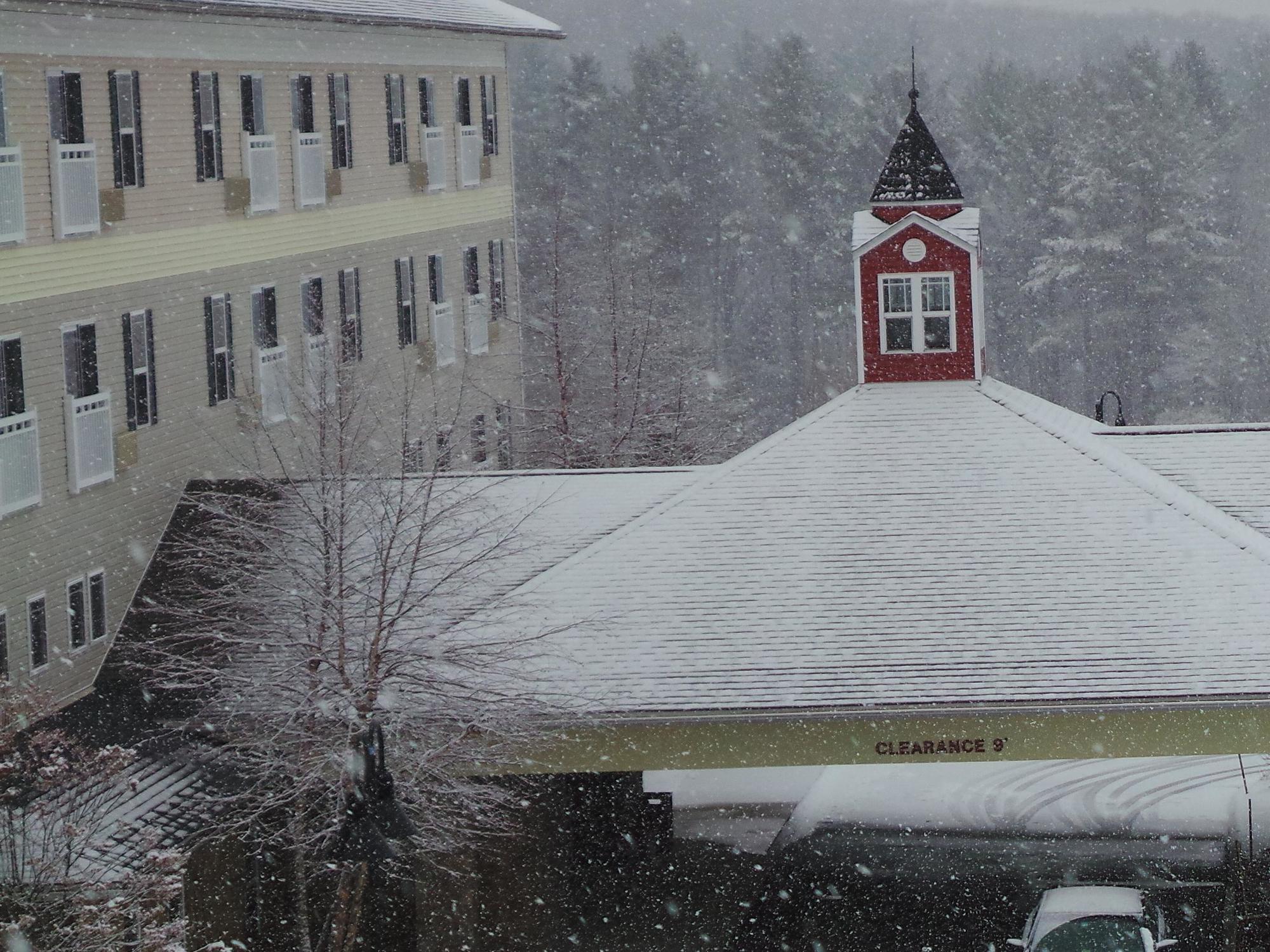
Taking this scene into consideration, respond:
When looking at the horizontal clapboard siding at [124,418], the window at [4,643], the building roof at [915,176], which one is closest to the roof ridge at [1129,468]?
the building roof at [915,176]

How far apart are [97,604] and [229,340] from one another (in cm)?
521

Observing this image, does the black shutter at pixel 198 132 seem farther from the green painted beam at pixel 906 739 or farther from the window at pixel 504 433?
the window at pixel 504 433

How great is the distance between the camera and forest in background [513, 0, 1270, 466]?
79.6 m

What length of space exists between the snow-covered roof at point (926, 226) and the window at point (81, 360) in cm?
1070

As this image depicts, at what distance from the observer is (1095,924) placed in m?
22.6

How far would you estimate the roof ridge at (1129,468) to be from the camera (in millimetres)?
24391

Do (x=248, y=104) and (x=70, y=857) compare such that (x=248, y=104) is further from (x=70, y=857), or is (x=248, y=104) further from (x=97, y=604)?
(x=70, y=857)

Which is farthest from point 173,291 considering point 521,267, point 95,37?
point 521,267

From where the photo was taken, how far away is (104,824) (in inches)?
792

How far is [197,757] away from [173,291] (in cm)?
798

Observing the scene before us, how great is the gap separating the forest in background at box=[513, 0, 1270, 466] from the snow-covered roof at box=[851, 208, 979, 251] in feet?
124

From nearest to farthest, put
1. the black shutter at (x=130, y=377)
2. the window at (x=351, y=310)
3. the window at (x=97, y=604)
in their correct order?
the window at (x=97, y=604) < the black shutter at (x=130, y=377) < the window at (x=351, y=310)

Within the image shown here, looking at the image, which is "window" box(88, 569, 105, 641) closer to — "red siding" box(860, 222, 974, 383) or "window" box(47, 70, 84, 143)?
"window" box(47, 70, 84, 143)

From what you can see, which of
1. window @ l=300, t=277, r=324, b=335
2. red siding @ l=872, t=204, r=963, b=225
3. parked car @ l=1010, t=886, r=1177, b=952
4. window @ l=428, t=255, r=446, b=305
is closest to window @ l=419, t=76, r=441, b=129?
window @ l=428, t=255, r=446, b=305
